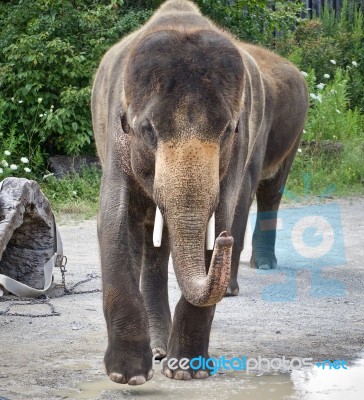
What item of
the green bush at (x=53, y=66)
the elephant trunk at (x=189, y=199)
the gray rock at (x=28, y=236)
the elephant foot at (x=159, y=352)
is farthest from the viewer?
the green bush at (x=53, y=66)

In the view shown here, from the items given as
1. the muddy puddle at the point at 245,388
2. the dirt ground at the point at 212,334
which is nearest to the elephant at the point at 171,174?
the muddy puddle at the point at 245,388

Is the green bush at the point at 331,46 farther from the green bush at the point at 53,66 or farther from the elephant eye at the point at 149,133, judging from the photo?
the elephant eye at the point at 149,133

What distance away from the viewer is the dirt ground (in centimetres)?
525

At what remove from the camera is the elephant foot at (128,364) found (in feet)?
16.4

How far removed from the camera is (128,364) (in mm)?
5008

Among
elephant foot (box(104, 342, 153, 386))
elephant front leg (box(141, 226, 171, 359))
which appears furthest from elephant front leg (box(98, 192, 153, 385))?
elephant front leg (box(141, 226, 171, 359))

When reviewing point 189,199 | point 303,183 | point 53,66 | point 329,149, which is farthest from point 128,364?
point 329,149

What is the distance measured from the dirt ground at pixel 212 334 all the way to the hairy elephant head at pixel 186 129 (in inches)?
36.9

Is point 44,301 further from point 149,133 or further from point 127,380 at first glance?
point 149,133

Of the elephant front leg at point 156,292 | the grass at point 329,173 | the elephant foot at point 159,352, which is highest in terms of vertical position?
the elephant front leg at point 156,292

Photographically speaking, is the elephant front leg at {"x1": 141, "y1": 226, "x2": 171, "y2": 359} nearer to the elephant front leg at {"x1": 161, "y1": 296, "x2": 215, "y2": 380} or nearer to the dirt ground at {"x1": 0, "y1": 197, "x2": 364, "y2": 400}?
the dirt ground at {"x1": 0, "y1": 197, "x2": 364, "y2": 400}

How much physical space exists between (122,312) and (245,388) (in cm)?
75

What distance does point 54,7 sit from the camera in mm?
12906

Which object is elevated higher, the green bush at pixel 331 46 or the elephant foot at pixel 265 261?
the elephant foot at pixel 265 261
